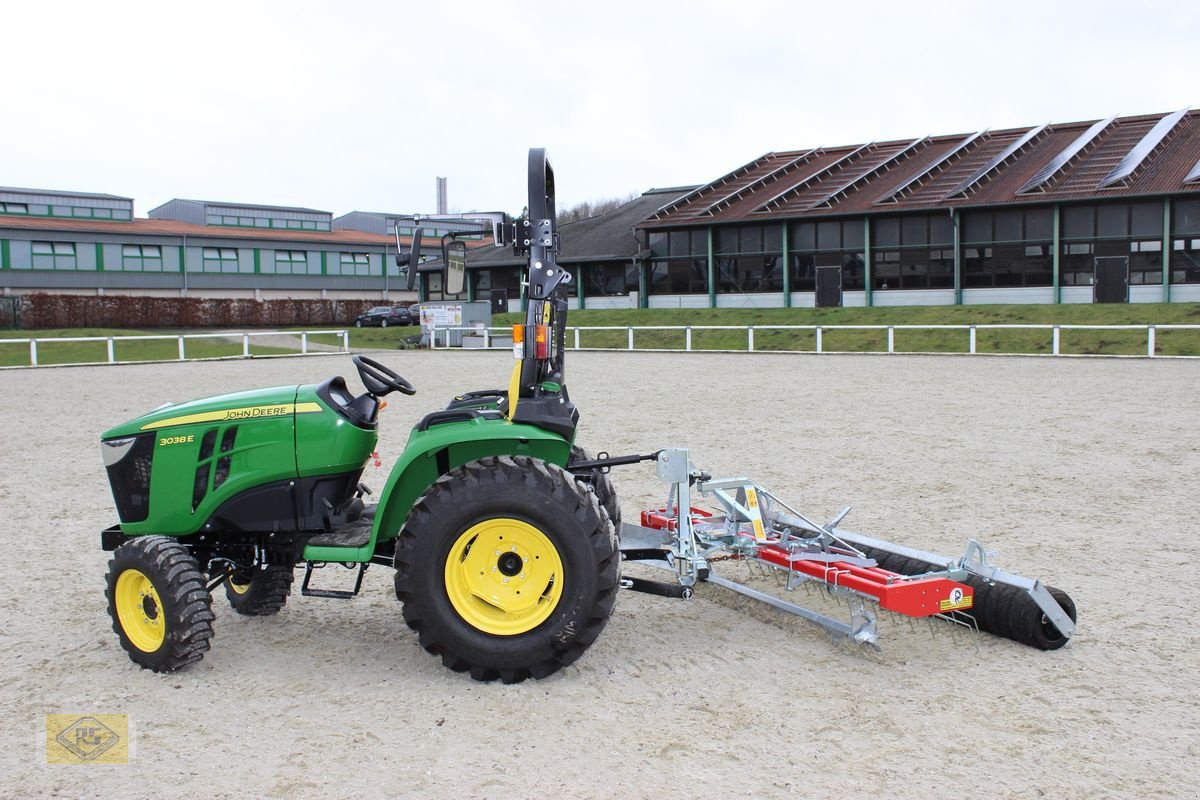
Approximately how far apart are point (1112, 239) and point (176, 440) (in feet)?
118

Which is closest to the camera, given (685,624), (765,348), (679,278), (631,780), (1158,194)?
(631,780)

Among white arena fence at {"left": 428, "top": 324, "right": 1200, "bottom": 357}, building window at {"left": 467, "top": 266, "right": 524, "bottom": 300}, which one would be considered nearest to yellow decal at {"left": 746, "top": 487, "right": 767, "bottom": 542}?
white arena fence at {"left": 428, "top": 324, "right": 1200, "bottom": 357}

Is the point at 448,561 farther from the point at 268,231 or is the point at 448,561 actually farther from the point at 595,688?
the point at 268,231

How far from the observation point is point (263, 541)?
5.11 m

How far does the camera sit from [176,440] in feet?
16.1

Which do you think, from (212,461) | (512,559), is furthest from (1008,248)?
(212,461)

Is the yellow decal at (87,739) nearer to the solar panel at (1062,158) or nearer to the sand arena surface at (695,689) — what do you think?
the sand arena surface at (695,689)

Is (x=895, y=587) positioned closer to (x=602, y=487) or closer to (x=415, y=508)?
(x=602, y=487)

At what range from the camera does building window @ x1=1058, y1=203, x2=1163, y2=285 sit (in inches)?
1345

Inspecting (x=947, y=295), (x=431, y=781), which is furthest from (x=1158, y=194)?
(x=431, y=781)

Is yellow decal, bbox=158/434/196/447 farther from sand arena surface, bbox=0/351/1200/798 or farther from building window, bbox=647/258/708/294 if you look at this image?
building window, bbox=647/258/708/294

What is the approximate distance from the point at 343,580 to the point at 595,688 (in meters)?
2.36

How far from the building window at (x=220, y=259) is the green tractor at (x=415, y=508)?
182 feet

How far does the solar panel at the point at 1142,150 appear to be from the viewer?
112 feet
